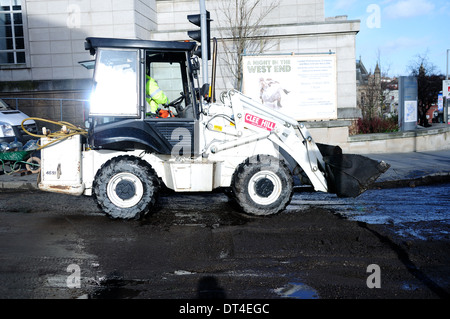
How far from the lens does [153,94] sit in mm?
7633

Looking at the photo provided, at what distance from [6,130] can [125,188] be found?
23.9 ft

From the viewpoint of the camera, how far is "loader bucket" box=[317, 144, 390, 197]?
746 centimetres

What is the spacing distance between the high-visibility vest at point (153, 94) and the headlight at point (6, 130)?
691 centimetres

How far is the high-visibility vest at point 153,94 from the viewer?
7.63 metres

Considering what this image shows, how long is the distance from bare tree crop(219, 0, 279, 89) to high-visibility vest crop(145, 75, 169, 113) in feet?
34.3

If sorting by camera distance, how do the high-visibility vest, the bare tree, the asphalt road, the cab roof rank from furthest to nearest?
the bare tree < the high-visibility vest < the cab roof < the asphalt road

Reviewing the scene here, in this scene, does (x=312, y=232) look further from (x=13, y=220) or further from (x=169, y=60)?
(x=13, y=220)

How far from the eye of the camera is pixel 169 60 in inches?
310

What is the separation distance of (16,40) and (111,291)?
665 inches

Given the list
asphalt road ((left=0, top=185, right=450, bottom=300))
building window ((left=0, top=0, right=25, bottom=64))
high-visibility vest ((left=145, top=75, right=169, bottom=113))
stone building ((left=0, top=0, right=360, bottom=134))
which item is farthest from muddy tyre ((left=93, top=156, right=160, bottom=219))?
building window ((left=0, top=0, right=25, bottom=64))

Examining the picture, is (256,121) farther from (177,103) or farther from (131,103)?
(131,103)

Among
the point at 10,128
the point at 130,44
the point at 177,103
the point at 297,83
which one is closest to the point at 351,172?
the point at 177,103

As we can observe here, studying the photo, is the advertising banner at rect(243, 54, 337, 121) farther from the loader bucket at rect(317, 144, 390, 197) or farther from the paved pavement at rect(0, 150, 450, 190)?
the loader bucket at rect(317, 144, 390, 197)

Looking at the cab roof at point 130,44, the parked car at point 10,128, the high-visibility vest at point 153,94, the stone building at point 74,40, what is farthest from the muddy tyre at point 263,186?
the stone building at point 74,40
